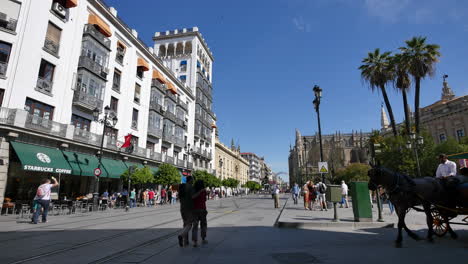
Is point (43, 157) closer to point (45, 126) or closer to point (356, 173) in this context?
point (45, 126)

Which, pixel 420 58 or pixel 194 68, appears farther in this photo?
pixel 194 68

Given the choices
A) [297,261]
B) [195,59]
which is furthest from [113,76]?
[297,261]

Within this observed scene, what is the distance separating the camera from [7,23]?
1720cm

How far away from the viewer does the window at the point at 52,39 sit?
1958cm

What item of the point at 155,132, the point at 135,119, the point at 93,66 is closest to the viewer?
the point at 93,66

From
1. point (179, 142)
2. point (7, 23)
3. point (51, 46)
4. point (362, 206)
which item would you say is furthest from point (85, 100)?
point (362, 206)

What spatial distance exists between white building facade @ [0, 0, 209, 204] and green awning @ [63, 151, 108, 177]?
0.09 m

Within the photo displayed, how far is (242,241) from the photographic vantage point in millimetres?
6723

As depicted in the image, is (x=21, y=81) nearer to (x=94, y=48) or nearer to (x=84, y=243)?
(x=94, y=48)

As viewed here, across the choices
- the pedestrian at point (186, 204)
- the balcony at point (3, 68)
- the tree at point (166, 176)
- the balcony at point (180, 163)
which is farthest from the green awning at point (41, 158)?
the balcony at point (180, 163)

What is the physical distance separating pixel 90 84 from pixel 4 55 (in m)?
6.50

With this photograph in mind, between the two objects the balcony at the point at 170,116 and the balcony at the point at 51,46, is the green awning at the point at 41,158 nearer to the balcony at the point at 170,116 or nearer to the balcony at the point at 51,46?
the balcony at the point at 51,46

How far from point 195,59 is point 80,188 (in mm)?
32040

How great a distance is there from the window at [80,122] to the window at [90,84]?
2.34 meters
